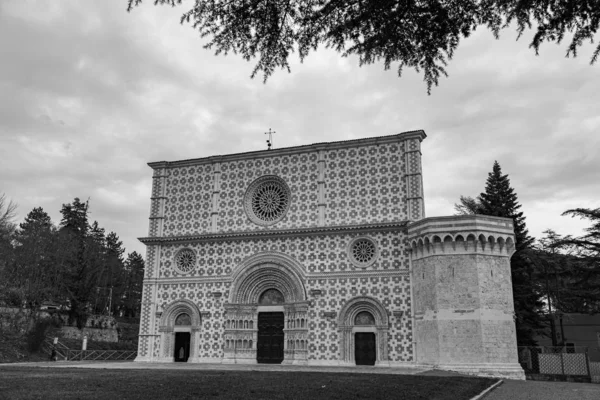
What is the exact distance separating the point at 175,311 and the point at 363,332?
10.9 m

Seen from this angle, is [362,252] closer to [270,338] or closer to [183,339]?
[270,338]

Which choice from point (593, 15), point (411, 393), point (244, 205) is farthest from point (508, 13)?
point (244, 205)

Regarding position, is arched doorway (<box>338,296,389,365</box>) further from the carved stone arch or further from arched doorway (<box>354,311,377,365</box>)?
the carved stone arch

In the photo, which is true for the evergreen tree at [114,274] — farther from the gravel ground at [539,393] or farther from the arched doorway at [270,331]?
the gravel ground at [539,393]

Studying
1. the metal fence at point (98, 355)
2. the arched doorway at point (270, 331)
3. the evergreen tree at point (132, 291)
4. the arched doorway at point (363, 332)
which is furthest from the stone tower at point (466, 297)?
the evergreen tree at point (132, 291)

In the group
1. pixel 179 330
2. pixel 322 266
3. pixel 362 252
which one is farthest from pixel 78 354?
pixel 362 252

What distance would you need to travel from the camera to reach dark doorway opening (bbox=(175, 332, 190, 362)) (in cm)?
2909

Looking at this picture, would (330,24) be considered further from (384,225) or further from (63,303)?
(63,303)

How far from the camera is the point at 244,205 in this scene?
29797 millimetres

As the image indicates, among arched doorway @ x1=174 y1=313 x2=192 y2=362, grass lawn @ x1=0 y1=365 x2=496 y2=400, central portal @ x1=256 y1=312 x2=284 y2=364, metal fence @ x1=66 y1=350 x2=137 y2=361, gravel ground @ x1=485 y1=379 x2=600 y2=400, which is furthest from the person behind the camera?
metal fence @ x1=66 y1=350 x2=137 y2=361

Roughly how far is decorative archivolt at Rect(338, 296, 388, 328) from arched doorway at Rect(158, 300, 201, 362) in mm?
8193

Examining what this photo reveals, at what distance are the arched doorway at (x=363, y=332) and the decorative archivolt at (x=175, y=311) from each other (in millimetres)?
8507

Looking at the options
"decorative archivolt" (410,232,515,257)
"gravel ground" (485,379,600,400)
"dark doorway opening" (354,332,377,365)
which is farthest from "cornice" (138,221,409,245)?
"gravel ground" (485,379,600,400)

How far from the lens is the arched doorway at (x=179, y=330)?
28.8 metres
